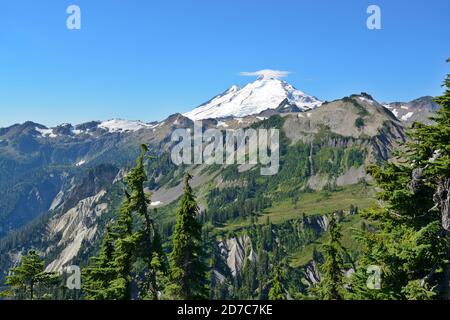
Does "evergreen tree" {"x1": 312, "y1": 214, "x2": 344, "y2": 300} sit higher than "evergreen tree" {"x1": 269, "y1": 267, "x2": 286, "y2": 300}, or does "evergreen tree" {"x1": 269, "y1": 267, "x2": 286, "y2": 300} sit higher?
"evergreen tree" {"x1": 312, "y1": 214, "x2": 344, "y2": 300}

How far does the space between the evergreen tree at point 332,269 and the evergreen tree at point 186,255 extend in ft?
32.9

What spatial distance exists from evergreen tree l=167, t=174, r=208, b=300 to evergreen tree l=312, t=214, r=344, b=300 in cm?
1003

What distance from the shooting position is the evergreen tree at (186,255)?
33688mm

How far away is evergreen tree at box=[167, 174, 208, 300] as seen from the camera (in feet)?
111

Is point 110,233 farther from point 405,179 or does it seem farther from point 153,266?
point 405,179

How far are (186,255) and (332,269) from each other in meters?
12.2

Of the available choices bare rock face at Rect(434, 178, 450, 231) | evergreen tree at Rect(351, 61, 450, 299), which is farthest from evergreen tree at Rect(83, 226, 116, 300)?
bare rock face at Rect(434, 178, 450, 231)

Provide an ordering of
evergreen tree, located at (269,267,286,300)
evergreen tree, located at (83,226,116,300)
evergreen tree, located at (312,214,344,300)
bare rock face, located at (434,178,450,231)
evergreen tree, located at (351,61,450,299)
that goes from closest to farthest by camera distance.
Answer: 1. bare rock face, located at (434,178,450,231)
2. evergreen tree, located at (351,61,450,299)
3. evergreen tree, located at (83,226,116,300)
4. evergreen tree, located at (312,214,344,300)
5. evergreen tree, located at (269,267,286,300)

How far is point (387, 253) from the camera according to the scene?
2519 centimetres

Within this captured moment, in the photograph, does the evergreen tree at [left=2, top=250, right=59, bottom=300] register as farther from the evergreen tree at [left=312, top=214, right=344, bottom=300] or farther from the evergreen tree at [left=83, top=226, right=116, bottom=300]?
the evergreen tree at [left=312, top=214, right=344, bottom=300]

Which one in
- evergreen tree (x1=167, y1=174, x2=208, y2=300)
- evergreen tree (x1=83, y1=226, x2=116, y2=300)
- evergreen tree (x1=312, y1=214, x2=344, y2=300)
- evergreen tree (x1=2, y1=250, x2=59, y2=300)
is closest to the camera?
evergreen tree (x1=167, y1=174, x2=208, y2=300)

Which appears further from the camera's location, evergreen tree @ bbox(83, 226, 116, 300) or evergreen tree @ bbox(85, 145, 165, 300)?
evergreen tree @ bbox(83, 226, 116, 300)
